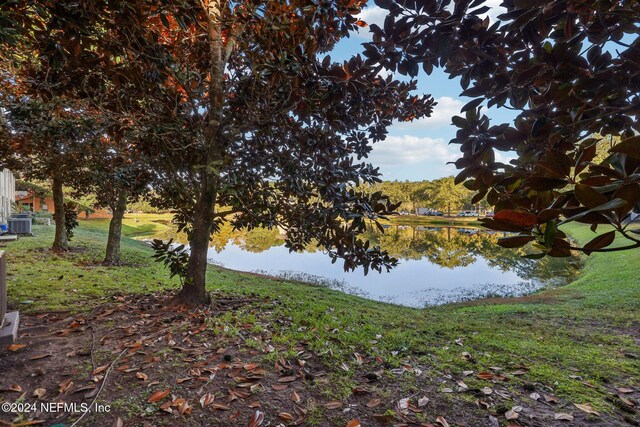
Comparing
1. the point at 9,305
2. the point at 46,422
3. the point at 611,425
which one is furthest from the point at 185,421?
the point at 9,305

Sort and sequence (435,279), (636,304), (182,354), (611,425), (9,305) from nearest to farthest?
(611,425), (182,354), (9,305), (636,304), (435,279)

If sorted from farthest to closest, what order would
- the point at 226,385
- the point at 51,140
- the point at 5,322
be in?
the point at 51,140 → the point at 5,322 → the point at 226,385

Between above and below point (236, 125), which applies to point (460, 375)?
below

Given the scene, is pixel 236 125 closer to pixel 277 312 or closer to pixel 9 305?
pixel 277 312

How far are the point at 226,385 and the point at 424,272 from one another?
11584 millimetres

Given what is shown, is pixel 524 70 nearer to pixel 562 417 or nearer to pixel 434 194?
pixel 562 417

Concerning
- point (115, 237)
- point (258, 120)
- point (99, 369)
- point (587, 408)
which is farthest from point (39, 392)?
point (115, 237)

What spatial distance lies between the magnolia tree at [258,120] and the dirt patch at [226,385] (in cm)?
96

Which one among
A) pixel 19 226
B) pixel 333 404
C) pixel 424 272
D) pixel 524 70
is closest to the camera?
pixel 524 70

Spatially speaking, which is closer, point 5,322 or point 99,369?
point 99,369

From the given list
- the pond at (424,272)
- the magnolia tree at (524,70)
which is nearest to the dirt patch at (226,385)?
the magnolia tree at (524,70)

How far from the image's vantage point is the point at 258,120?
10.6 feet

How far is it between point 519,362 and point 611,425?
963 millimetres

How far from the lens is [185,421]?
5.89ft
